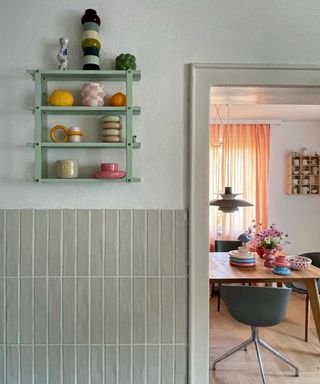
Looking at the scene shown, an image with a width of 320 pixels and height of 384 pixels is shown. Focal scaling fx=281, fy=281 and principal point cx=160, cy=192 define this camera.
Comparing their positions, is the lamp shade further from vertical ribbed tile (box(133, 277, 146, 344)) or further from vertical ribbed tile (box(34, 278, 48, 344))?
vertical ribbed tile (box(34, 278, 48, 344))

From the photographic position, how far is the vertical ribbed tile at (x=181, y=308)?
1164mm

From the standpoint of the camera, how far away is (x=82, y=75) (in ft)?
3.58

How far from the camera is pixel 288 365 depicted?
2.24 meters

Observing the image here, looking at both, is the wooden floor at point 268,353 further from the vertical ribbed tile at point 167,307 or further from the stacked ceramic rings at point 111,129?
the stacked ceramic rings at point 111,129

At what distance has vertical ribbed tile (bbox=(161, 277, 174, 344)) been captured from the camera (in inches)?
45.8

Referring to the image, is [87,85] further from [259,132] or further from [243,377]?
[259,132]

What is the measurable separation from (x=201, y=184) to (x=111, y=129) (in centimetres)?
43

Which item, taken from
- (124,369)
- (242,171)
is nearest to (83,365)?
(124,369)

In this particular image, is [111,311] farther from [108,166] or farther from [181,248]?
[108,166]

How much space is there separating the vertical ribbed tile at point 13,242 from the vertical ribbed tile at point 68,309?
0.21 metres

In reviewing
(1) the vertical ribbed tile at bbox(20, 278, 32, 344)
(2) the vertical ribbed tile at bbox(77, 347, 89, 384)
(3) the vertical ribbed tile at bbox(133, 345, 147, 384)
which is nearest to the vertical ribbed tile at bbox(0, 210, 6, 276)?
(1) the vertical ribbed tile at bbox(20, 278, 32, 344)

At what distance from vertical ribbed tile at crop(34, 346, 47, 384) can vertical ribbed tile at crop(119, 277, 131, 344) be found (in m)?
0.32

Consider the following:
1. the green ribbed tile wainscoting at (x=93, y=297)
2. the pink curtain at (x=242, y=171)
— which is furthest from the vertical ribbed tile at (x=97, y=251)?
the pink curtain at (x=242, y=171)

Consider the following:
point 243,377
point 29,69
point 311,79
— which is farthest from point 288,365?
point 29,69
